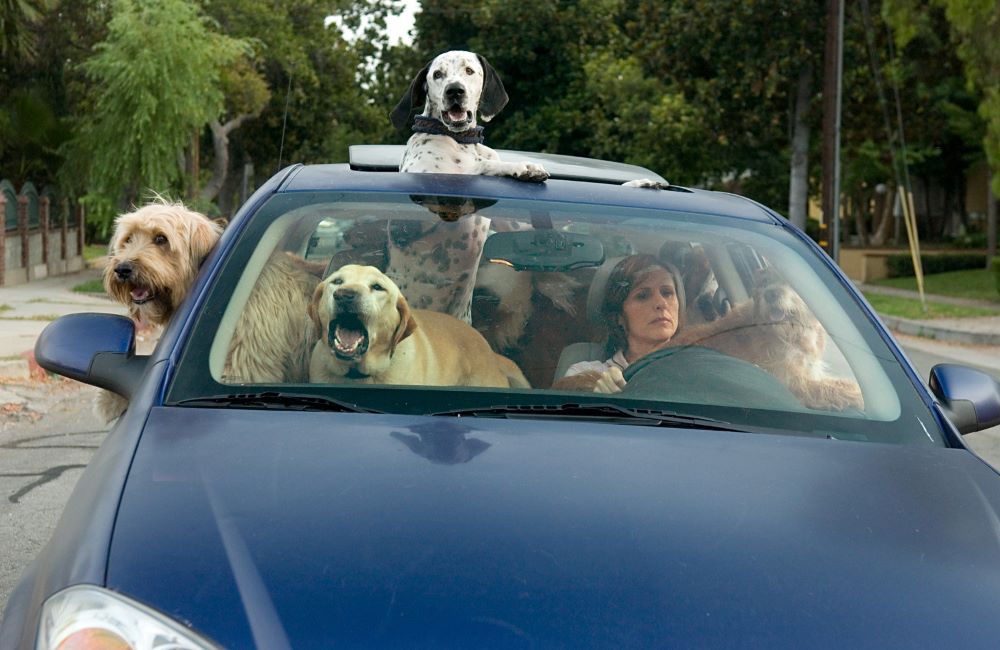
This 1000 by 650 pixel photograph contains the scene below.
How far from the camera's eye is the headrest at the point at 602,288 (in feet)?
12.0

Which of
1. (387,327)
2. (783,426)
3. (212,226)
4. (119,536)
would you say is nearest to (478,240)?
(387,327)

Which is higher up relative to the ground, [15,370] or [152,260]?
[152,260]

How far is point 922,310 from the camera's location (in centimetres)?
2331

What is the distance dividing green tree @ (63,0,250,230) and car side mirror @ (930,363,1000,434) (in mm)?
24434

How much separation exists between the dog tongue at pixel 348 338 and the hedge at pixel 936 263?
106ft

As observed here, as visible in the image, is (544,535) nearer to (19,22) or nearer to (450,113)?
(450,113)

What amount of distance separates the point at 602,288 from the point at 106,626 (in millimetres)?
Answer: 1874

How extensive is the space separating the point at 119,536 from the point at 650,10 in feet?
109

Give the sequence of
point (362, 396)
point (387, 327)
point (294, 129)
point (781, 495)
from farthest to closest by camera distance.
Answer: point (294, 129), point (387, 327), point (362, 396), point (781, 495)

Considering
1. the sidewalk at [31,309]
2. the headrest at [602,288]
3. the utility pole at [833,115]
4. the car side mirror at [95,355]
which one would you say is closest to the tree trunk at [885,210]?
the utility pole at [833,115]

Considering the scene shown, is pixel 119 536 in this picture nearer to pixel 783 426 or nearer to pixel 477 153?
pixel 783 426

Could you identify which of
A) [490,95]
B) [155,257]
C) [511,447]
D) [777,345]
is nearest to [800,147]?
[490,95]

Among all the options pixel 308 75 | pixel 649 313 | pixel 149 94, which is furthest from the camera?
pixel 308 75

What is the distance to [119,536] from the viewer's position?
2.41 m
